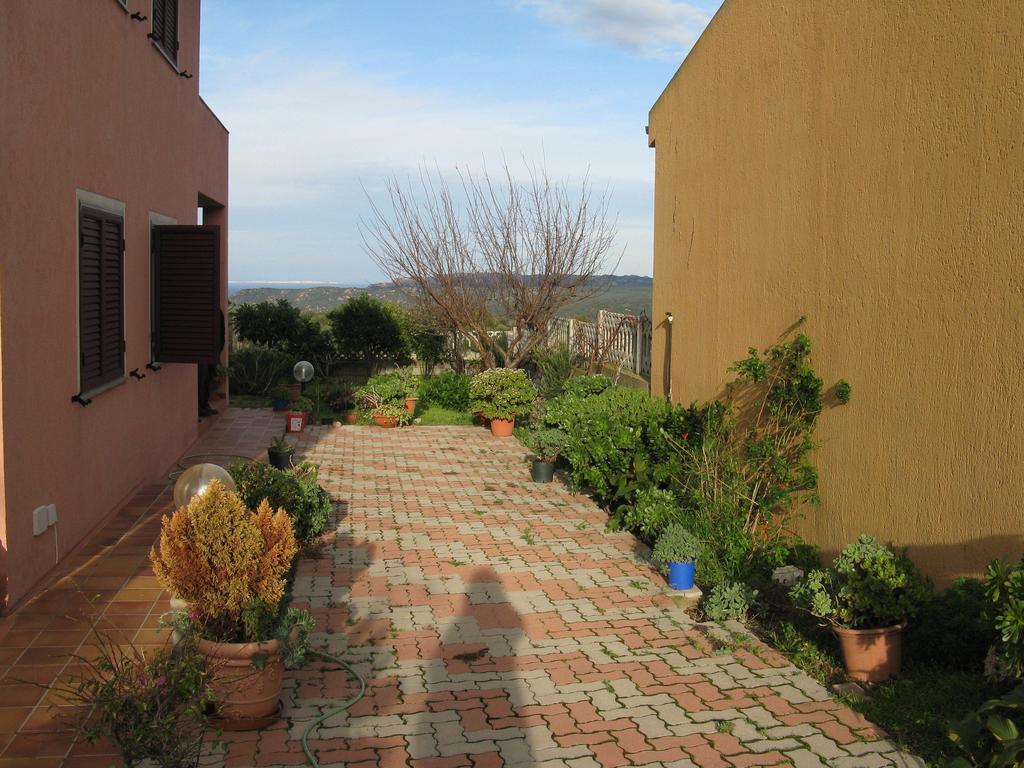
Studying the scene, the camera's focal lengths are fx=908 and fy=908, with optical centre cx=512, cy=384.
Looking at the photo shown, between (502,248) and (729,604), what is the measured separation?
40.1 feet

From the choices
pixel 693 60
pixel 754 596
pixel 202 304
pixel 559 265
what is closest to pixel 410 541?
pixel 754 596

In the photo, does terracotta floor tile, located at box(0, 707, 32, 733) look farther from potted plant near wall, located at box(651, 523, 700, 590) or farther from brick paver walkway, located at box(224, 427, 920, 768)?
potted plant near wall, located at box(651, 523, 700, 590)

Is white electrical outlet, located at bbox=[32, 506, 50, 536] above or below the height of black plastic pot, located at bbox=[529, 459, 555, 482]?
above

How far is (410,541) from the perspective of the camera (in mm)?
7723

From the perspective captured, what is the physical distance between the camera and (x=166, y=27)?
9.96 meters

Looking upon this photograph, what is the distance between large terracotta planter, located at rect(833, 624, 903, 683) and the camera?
4566 millimetres

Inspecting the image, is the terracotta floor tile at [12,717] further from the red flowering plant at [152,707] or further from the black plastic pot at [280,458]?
the black plastic pot at [280,458]

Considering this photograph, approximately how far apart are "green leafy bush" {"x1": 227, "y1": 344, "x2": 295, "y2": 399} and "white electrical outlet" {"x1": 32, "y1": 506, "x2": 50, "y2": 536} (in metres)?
11.9

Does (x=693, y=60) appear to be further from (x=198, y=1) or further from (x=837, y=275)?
(x=198, y=1)

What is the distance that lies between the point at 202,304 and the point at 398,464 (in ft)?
10.8

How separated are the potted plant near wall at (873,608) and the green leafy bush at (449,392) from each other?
1251 centimetres

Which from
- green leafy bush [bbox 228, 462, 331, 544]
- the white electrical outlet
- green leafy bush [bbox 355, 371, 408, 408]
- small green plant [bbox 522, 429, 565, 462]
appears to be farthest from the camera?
green leafy bush [bbox 355, 371, 408, 408]

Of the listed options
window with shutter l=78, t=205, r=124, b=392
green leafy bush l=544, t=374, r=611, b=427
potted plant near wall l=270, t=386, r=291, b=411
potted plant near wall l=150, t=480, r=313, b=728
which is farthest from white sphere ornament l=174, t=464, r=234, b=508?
potted plant near wall l=270, t=386, r=291, b=411

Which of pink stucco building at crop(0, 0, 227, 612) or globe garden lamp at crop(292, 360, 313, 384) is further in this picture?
globe garden lamp at crop(292, 360, 313, 384)
